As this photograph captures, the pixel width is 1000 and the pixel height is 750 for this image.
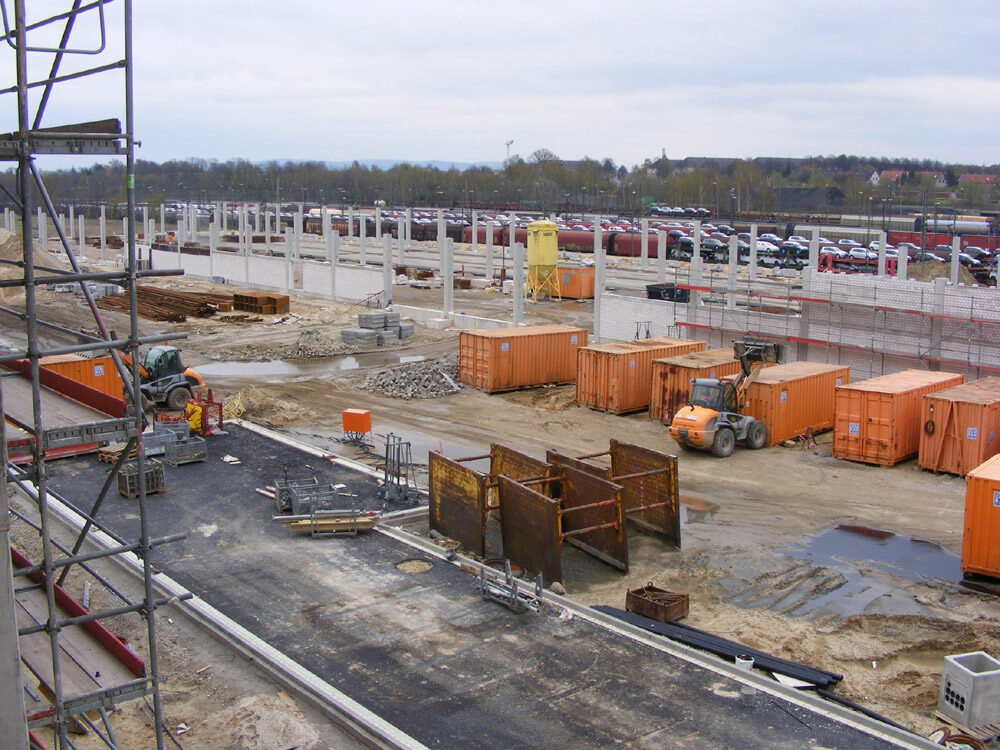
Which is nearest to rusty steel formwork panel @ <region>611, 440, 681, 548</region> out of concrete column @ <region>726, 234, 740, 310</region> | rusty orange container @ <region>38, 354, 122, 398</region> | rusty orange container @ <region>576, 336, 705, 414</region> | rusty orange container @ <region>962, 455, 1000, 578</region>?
rusty orange container @ <region>962, 455, 1000, 578</region>

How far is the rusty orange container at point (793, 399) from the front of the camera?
24.1m

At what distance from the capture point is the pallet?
1109cm

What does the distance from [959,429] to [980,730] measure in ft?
36.9

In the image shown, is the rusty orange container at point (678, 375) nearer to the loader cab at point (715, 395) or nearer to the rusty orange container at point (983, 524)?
the loader cab at point (715, 395)

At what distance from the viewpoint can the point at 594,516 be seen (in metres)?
16.7

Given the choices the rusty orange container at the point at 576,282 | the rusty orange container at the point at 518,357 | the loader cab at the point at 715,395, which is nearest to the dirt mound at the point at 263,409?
the rusty orange container at the point at 518,357

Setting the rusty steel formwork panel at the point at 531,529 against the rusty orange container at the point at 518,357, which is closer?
the rusty steel formwork panel at the point at 531,529

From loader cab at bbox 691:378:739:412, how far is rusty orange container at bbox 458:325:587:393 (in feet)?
26.4

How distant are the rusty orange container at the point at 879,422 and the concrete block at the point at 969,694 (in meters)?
11.2

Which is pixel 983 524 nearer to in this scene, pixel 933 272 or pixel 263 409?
pixel 263 409

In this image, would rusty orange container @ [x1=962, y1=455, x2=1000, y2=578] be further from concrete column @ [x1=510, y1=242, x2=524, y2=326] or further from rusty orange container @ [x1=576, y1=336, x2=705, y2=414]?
concrete column @ [x1=510, y1=242, x2=524, y2=326]

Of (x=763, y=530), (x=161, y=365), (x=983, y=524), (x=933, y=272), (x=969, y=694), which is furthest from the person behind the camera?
(x=933, y=272)

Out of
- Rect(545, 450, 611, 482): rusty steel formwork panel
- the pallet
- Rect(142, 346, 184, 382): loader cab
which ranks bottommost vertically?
the pallet

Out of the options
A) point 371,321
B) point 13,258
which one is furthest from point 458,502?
point 13,258
